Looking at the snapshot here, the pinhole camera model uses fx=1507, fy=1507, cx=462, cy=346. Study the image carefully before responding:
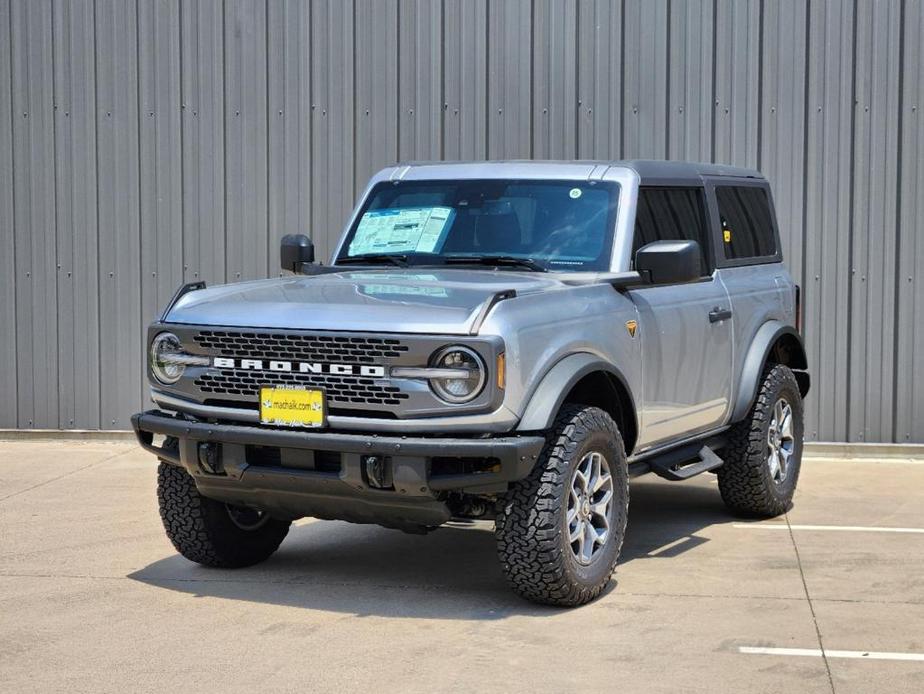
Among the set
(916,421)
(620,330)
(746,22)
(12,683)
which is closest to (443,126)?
(746,22)

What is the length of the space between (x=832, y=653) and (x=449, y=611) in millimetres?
1643

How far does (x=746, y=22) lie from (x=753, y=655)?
6.60m

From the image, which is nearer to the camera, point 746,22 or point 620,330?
point 620,330

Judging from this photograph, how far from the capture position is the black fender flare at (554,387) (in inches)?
246

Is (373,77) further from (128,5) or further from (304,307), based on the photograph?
(304,307)

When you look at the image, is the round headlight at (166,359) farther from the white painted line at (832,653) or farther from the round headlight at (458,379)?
the white painted line at (832,653)

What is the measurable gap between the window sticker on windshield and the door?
1.01 m

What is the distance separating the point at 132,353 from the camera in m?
11.9

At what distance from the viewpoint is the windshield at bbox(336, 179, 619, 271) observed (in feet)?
24.3

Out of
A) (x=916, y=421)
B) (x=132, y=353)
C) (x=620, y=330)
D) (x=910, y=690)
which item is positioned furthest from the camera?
(x=132, y=353)

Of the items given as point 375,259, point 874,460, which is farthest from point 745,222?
point 874,460

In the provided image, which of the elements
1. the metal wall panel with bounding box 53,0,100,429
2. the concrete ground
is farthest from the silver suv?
the metal wall panel with bounding box 53,0,100,429

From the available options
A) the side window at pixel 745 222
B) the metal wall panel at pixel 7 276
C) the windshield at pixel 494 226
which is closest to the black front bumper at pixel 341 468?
the windshield at pixel 494 226

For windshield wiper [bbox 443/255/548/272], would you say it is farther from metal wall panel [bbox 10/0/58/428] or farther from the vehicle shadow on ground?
metal wall panel [bbox 10/0/58/428]
